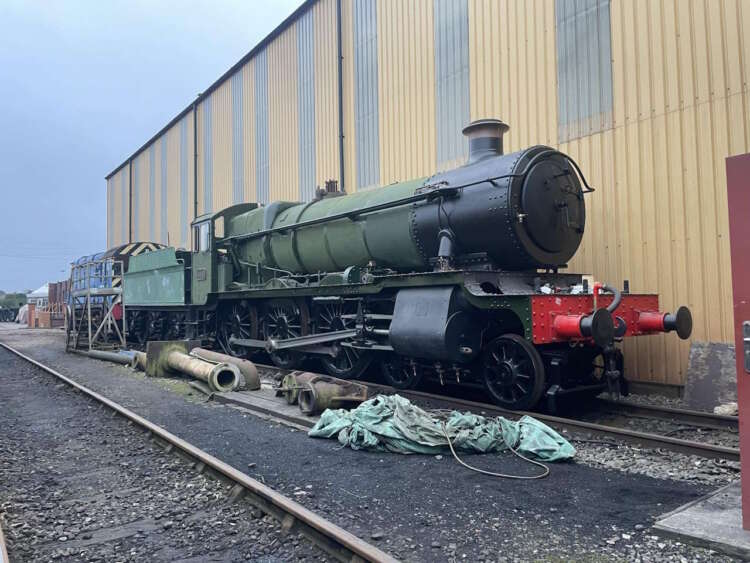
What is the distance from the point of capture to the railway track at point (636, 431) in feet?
15.9

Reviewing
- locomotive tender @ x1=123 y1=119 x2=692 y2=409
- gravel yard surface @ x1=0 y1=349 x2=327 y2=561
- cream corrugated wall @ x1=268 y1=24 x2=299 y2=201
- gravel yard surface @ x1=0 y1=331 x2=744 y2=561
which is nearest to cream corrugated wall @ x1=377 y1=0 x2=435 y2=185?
locomotive tender @ x1=123 y1=119 x2=692 y2=409

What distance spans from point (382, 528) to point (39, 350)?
702 inches

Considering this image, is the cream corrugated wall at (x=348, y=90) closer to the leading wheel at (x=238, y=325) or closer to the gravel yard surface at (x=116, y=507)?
the leading wheel at (x=238, y=325)

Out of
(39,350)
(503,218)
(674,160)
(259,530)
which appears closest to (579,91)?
(674,160)

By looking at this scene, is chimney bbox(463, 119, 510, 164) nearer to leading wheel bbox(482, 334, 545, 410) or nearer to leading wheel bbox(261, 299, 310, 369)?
leading wheel bbox(482, 334, 545, 410)

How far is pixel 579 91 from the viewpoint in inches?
361

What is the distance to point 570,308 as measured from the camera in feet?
20.8

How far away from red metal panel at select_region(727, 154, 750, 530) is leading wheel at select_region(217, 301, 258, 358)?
31.2 ft

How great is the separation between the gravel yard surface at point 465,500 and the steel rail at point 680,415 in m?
1.58

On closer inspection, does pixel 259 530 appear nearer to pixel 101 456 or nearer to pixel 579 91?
pixel 101 456

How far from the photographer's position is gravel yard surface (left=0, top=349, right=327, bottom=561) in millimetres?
A: 3264

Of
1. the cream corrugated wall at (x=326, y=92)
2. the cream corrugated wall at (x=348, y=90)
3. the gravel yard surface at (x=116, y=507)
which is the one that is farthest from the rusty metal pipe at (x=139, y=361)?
the cream corrugated wall at (x=326, y=92)

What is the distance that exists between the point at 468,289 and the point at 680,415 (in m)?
2.67

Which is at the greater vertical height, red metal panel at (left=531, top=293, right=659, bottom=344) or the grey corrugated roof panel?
the grey corrugated roof panel
